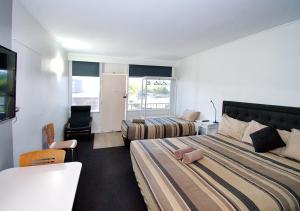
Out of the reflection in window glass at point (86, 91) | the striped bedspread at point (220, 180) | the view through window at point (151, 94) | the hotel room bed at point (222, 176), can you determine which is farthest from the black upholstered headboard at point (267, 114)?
the reflection in window glass at point (86, 91)

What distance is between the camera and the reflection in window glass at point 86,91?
16.9 feet

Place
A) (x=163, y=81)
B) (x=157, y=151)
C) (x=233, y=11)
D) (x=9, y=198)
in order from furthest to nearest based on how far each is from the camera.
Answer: (x=163, y=81) → (x=157, y=151) → (x=233, y=11) → (x=9, y=198)

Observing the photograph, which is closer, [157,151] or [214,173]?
[214,173]

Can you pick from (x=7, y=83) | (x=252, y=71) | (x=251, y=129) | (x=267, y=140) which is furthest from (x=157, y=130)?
(x=7, y=83)

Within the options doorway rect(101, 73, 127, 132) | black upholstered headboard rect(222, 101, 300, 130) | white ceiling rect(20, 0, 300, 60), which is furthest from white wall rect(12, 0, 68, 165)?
black upholstered headboard rect(222, 101, 300, 130)

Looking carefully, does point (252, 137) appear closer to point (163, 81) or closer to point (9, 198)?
point (9, 198)

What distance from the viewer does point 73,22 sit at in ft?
8.42

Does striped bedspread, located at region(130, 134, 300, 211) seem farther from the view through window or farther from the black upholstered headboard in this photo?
the view through window

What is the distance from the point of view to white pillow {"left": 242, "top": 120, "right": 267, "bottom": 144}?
265 centimetres

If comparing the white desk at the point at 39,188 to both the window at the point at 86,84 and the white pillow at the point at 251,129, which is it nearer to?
the white pillow at the point at 251,129

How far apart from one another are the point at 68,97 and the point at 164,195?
15.1 ft

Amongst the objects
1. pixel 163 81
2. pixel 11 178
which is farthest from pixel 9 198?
pixel 163 81

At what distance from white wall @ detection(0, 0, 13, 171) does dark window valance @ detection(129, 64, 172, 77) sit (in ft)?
12.9

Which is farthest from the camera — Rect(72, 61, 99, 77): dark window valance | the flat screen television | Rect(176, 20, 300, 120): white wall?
Rect(72, 61, 99, 77): dark window valance
